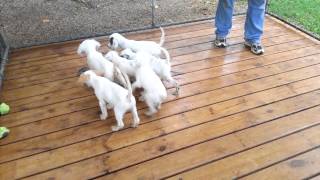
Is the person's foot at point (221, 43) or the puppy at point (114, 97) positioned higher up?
the puppy at point (114, 97)

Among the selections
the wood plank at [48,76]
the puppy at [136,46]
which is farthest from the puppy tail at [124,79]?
the wood plank at [48,76]

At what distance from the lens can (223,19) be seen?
3283 millimetres

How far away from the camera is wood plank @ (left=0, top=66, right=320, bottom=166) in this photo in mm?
2090

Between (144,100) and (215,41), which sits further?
(215,41)

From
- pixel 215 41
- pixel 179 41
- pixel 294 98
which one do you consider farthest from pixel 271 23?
pixel 294 98

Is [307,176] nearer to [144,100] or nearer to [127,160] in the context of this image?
[127,160]

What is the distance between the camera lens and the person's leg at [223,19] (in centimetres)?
321

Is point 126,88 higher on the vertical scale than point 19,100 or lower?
higher

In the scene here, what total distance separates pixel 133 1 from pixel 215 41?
6.44ft

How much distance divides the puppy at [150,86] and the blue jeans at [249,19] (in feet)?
4.05

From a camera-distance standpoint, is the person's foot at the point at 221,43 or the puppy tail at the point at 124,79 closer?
the puppy tail at the point at 124,79

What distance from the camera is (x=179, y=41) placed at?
3.48m

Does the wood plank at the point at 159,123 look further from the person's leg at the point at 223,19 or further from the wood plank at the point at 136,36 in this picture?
the wood plank at the point at 136,36

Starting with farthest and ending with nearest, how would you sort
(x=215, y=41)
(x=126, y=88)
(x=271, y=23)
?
(x=271, y=23) < (x=215, y=41) < (x=126, y=88)
